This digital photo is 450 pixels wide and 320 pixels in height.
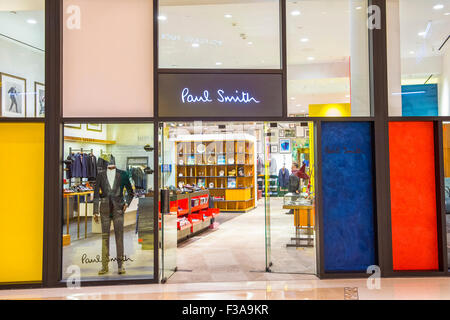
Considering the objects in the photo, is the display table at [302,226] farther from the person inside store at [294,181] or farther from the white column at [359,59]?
the white column at [359,59]

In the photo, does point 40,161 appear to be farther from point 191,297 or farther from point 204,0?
point 204,0

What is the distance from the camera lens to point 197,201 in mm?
9180

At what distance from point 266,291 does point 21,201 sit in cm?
341

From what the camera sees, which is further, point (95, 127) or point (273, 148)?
point (273, 148)

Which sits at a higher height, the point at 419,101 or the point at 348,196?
the point at 419,101

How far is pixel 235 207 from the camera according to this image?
1342cm

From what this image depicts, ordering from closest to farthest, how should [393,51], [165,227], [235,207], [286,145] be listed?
[393,51]
[165,227]
[286,145]
[235,207]

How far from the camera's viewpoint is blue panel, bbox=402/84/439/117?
528 centimetres

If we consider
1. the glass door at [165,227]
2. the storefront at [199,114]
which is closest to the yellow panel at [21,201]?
the storefront at [199,114]

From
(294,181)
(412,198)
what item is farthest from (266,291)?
(412,198)

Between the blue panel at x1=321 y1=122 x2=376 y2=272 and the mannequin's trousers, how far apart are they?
2.87m

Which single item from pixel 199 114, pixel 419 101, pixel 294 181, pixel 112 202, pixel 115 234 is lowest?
pixel 115 234

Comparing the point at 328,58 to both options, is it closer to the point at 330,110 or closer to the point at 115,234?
the point at 330,110

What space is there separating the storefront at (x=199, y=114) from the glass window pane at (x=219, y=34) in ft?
0.06
